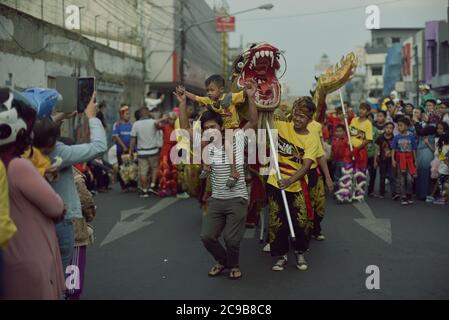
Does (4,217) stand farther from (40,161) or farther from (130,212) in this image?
A: (130,212)

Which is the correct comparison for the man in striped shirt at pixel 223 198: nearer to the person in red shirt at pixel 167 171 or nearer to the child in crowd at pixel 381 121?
the person in red shirt at pixel 167 171

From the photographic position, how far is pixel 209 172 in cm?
704

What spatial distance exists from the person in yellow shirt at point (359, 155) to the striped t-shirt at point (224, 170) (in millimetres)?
6354

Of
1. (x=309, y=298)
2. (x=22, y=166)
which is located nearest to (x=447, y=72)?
(x=309, y=298)

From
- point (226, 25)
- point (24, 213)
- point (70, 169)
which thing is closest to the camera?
point (24, 213)

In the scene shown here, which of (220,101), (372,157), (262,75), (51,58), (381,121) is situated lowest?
(372,157)

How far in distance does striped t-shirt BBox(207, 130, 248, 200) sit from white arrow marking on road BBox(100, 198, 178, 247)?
2.68m

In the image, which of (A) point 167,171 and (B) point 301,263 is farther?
(A) point 167,171

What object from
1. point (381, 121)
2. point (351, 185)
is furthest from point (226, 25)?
point (351, 185)

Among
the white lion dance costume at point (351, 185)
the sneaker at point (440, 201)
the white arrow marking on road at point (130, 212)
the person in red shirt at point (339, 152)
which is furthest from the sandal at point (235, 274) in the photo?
the sneaker at point (440, 201)

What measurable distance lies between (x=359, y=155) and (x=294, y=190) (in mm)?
6284

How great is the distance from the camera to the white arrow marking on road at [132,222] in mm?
9570
